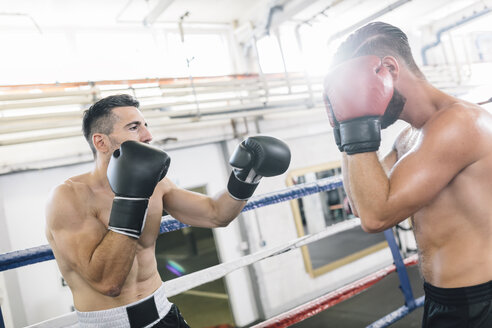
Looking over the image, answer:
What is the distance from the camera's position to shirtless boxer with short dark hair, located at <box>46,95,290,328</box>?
123 cm

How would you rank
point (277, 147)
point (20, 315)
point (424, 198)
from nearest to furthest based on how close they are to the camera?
point (424, 198)
point (277, 147)
point (20, 315)

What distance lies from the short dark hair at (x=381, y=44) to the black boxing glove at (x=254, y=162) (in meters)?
0.57

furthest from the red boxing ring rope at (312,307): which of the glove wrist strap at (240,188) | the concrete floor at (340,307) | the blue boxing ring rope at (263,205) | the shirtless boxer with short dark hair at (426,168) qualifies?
the concrete floor at (340,307)

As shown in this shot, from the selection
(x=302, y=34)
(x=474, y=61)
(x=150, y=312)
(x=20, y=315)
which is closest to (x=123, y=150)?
(x=150, y=312)

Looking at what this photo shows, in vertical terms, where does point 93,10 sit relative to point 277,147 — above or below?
above

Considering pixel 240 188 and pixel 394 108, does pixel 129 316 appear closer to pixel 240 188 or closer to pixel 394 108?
pixel 240 188

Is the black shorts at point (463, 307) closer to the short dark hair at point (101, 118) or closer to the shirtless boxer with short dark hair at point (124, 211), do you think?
the shirtless boxer with short dark hair at point (124, 211)

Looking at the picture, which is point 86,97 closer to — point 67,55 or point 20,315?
point 67,55

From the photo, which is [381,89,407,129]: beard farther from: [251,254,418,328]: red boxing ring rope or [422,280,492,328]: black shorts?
[251,254,418,328]: red boxing ring rope

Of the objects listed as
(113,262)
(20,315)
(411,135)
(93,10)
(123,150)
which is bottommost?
(20,315)

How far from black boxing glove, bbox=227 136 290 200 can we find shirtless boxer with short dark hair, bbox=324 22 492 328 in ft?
1.82

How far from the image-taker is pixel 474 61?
27.2 ft

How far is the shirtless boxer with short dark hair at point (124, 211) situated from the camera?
123 centimetres

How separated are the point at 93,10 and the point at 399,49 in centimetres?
423
